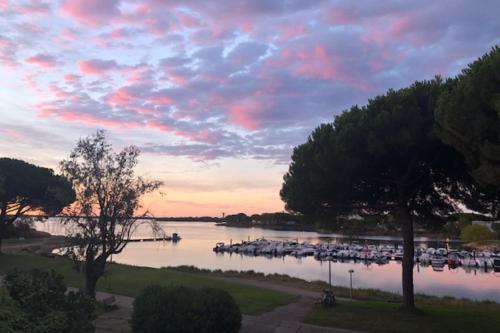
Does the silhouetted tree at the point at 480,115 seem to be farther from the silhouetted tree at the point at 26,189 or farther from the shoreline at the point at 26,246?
the shoreline at the point at 26,246

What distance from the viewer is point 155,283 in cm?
2681

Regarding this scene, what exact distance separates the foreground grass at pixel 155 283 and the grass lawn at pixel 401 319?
9.30 feet

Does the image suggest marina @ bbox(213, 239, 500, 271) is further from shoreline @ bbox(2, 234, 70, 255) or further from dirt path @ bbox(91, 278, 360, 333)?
dirt path @ bbox(91, 278, 360, 333)

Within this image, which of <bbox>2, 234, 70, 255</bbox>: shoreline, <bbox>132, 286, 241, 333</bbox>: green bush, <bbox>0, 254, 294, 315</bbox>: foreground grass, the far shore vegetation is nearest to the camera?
<bbox>132, 286, 241, 333</bbox>: green bush

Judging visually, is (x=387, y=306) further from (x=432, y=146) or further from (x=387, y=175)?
(x=432, y=146)

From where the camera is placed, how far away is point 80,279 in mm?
29078

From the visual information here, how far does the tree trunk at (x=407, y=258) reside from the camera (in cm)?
1970

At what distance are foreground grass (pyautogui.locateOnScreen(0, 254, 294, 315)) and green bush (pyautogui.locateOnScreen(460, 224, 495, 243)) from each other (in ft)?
319

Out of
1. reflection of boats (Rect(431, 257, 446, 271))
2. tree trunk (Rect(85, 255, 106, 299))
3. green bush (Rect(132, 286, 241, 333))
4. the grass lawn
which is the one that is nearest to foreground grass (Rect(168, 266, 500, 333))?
the grass lawn

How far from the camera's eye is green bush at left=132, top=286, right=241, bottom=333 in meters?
10.9

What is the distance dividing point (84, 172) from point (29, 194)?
30.2 meters

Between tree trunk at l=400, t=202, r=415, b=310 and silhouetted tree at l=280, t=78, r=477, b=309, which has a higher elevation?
silhouetted tree at l=280, t=78, r=477, b=309

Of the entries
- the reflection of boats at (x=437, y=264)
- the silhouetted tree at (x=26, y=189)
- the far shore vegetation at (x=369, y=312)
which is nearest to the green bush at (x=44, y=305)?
the far shore vegetation at (x=369, y=312)

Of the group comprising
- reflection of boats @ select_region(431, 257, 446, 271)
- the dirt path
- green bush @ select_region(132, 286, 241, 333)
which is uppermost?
green bush @ select_region(132, 286, 241, 333)
